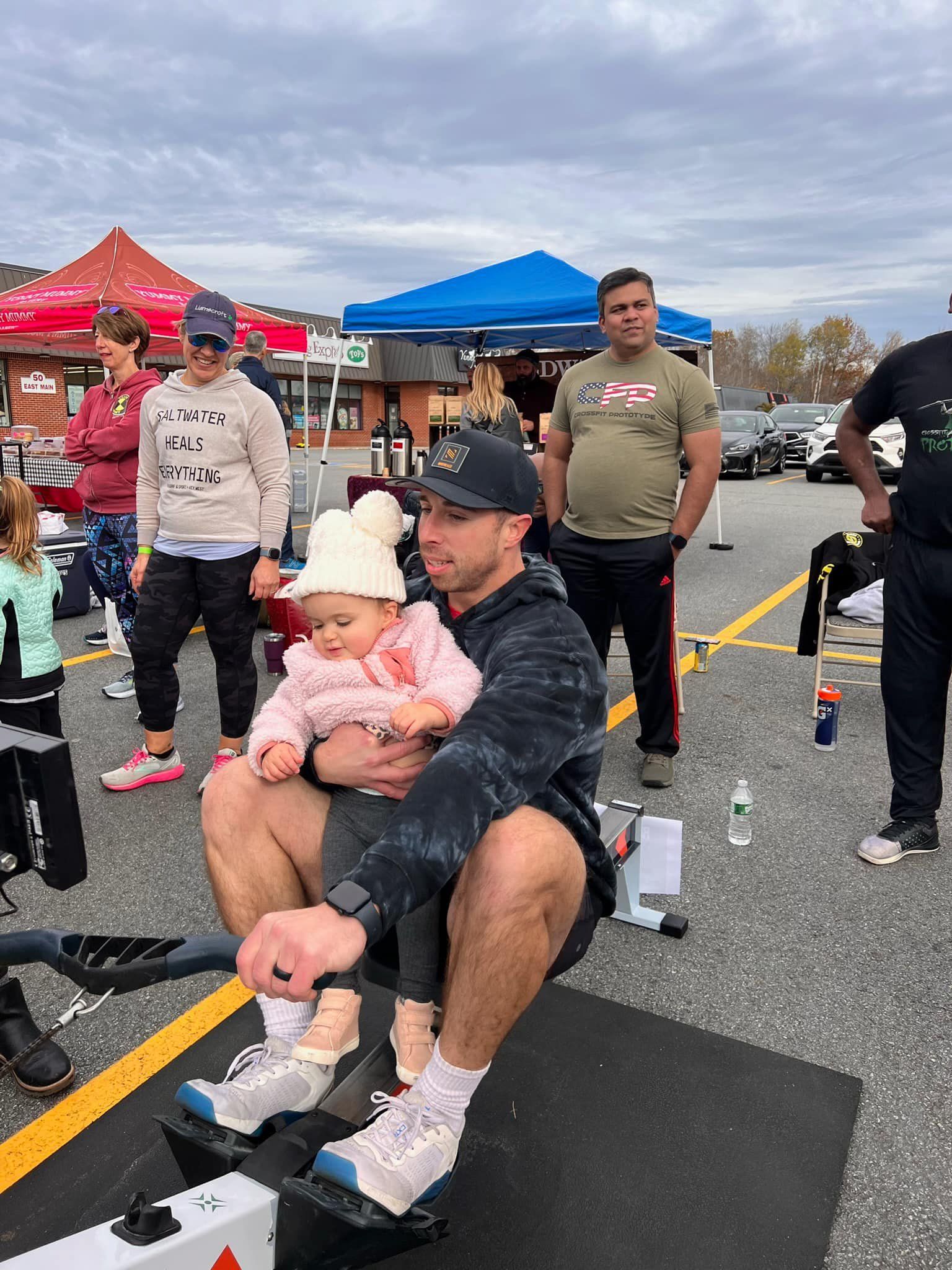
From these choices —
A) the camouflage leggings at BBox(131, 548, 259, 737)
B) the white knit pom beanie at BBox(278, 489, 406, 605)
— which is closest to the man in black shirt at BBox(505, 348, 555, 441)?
the camouflage leggings at BBox(131, 548, 259, 737)

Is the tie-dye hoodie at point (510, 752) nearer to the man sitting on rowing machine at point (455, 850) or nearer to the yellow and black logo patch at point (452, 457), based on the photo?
the man sitting on rowing machine at point (455, 850)

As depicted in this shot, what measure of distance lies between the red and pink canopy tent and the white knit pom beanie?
330 inches

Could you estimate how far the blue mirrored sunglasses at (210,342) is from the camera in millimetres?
3586

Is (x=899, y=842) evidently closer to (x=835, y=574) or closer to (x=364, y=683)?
(x=835, y=574)

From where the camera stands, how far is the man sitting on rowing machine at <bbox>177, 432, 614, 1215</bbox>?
157 cm

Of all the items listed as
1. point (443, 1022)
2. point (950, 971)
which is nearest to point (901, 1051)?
point (950, 971)

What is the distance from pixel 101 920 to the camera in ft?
10.00

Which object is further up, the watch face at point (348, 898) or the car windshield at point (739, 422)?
the car windshield at point (739, 422)

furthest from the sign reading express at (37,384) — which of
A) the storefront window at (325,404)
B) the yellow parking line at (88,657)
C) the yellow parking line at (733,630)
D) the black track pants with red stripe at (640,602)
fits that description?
the black track pants with red stripe at (640,602)

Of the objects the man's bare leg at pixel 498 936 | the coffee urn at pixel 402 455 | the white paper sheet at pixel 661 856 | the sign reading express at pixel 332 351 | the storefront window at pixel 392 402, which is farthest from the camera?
the storefront window at pixel 392 402

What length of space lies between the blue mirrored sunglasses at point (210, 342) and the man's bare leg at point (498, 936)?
264cm

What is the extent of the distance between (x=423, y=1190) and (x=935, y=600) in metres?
2.74

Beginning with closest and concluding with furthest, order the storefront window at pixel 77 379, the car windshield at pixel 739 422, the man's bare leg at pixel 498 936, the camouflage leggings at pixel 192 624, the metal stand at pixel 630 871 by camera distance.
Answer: the man's bare leg at pixel 498 936
the metal stand at pixel 630 871
the camouflage leggings at pixel 192 624
the car windshield at pixel 739 422
the storefront window at pixel 77 379

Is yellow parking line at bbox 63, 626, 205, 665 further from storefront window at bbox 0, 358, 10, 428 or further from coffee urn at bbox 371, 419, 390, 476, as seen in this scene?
storefront window at bbox 0, 358, 10, 428
